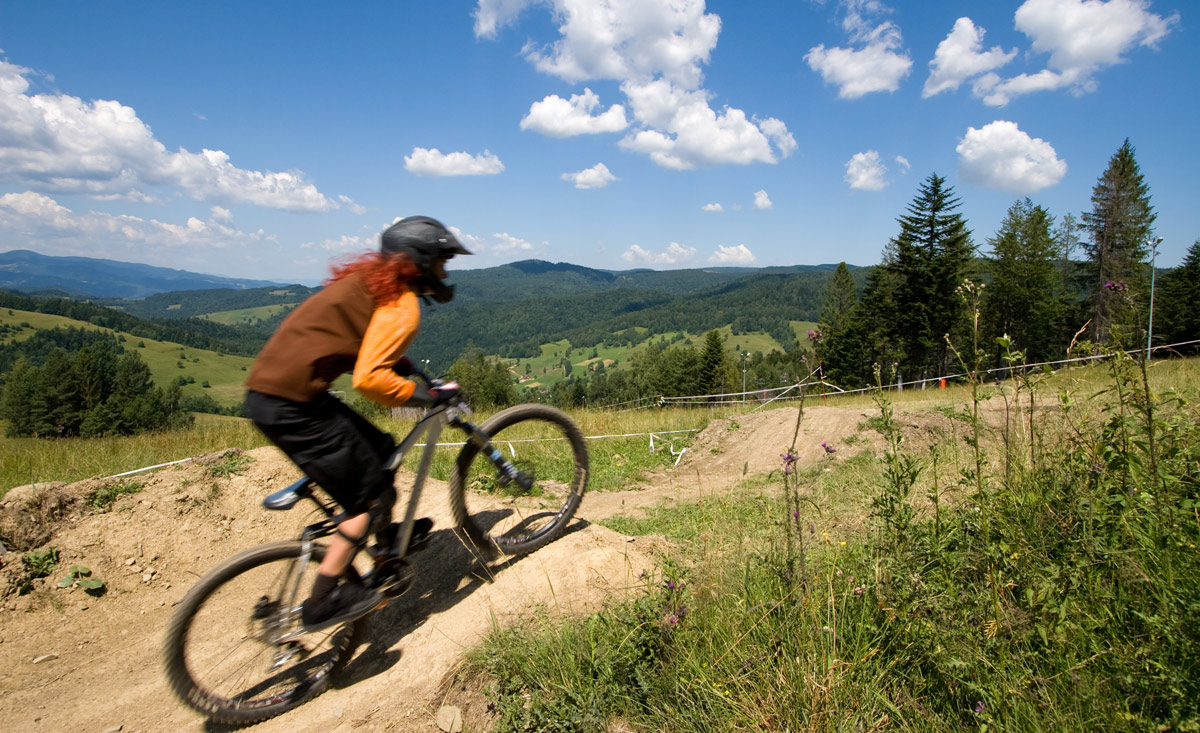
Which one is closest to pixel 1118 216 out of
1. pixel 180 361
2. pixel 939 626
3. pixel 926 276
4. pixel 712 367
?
pixel 926 276

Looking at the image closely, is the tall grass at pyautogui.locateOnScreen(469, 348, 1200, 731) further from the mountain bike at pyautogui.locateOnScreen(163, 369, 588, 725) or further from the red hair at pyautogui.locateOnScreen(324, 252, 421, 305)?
the red hair at pyautogui.locateOnScreen(324, 252, 421, 305)

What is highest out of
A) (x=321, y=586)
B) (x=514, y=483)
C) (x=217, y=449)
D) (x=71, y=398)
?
(x=514, y=483)

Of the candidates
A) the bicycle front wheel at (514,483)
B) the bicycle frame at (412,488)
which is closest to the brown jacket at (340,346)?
the bicycle frame at (412,488)

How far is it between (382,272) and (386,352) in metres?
0.50

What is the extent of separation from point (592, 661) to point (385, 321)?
212 centimetres

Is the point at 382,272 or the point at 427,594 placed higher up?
the point at 382,272

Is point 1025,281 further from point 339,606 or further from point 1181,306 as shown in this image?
point 339,606

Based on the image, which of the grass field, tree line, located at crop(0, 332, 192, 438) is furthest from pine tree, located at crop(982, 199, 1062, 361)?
the grass field

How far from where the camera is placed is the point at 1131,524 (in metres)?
2.69

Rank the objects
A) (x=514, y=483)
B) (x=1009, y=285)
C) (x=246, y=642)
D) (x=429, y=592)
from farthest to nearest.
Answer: (x=1009, y=285), (x=429, y=592), (x=514, y=483), (x=246, y=642)

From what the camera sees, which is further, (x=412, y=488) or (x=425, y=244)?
(x=412, y=488)

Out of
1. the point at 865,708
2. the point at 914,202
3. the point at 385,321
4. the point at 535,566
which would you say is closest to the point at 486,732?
the point at 535,566

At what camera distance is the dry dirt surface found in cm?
346

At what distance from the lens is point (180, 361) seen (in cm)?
12175
